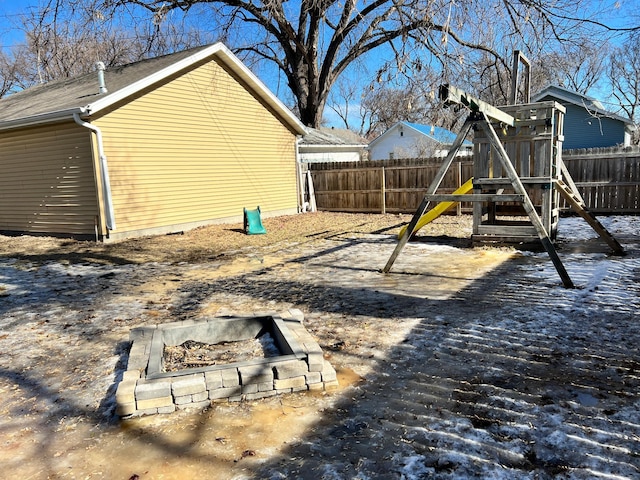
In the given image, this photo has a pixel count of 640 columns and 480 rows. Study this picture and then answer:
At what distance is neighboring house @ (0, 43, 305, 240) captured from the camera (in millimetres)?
10578

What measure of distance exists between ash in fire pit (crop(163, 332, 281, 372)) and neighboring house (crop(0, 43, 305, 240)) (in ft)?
24.3

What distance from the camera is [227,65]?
532 inches

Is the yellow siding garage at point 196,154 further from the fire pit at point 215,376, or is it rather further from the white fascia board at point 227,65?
the fire pit at point 215,376

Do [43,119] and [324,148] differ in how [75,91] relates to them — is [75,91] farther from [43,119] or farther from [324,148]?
[324,148]

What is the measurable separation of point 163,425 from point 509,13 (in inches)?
399

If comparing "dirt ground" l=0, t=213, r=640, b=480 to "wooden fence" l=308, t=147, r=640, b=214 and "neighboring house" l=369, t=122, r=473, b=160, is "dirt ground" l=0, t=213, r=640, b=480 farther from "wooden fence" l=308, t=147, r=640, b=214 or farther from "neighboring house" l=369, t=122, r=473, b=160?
"neighboring house" l=369, t=122, r=473, b=160

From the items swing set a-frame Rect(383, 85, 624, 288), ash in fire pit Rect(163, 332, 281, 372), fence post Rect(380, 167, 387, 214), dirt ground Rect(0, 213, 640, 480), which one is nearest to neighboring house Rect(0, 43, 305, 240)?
fence post Rect(380, 167, 387, 214)

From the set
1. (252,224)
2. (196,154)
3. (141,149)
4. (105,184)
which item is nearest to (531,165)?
(252,224)

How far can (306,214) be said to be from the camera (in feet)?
52.2

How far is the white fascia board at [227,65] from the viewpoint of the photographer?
10.2 meters

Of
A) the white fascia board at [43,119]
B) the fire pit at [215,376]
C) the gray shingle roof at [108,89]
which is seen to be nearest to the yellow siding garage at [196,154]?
the gray shingle roof at [108,89]

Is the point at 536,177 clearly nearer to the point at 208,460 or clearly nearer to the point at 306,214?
the point at 208,460

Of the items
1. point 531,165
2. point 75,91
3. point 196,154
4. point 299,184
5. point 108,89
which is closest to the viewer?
point 531,165

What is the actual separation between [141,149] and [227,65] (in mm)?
3959
